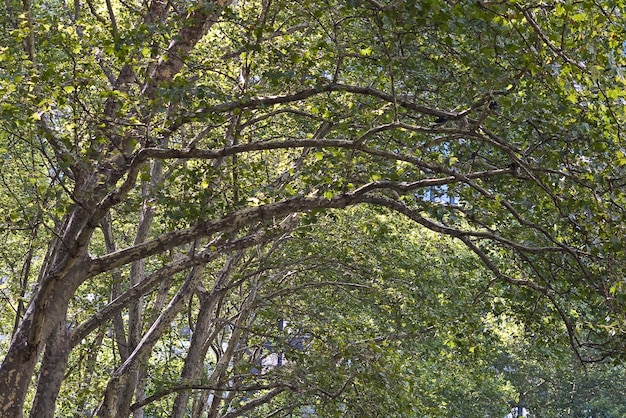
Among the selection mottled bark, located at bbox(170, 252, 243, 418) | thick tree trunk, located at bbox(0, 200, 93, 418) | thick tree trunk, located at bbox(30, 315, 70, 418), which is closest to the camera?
thick tree trunk, located at bbox(0, 200, 93, 418)

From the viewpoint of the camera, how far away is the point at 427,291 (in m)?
11.9

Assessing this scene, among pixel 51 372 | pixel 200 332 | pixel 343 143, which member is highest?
pixel 200 332

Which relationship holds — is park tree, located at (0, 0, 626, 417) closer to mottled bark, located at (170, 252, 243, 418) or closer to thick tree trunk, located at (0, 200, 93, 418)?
thick tree trunk, located at (0, 200, 93, 418)

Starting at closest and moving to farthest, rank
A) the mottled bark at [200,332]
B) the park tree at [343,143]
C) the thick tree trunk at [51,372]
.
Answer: the park tree at [343,143], the thick tree trunk at [51,372], the mottled bark at [200,332]

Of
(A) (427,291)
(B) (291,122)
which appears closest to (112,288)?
(B) (291,122)

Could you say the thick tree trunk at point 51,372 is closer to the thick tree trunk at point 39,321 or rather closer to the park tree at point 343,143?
the park tree at point 343,143

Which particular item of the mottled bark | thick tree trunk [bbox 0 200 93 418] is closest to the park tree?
thick tree trunk [bbox 0 200 93 418]

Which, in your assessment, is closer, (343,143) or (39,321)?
(343,143)

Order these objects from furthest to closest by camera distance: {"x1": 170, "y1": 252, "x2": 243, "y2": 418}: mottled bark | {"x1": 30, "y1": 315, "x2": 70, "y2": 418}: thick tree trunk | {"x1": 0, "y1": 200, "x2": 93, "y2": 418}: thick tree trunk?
{"x1": 170, "y1": 252, "x2": 243, "y2": 418}: mottled bark < {"x1": 30, "y1": 315, "x2": 70, "y2": 418}: thick tree trunk < {"x1": 0, "y1": 200, "x2": 93, "y2": 418}: thick tree trunk

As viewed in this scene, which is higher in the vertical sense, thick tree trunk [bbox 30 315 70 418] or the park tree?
the park tree

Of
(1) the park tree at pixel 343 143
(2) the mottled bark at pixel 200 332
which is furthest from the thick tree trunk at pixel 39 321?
(2) the mottled bark at pixel 200 332

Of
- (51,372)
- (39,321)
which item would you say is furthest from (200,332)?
(39,321)

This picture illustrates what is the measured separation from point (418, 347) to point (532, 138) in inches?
243

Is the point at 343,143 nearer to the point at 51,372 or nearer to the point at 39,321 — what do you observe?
the point at 39,321
